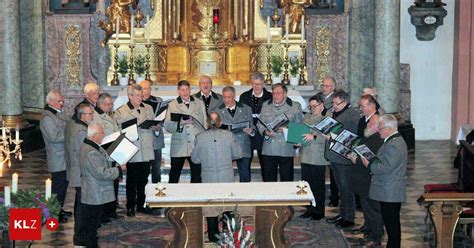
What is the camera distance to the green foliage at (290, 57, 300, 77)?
20.4 metres

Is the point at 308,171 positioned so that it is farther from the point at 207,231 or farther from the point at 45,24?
the point at 45,24

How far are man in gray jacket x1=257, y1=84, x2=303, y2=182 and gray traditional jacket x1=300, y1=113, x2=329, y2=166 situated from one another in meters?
0.30

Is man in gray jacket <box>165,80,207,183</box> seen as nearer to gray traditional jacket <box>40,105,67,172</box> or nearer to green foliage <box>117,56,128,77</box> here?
gray traditional jacket <box>40,105,67,172</box>

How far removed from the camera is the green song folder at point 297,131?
46.7 feet

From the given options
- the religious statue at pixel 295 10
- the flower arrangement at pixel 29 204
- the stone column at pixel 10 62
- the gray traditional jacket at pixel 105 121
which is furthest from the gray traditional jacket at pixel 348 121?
the stone column at pixel 10 62

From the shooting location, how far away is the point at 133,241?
1348 cm

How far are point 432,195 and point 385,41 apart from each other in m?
8.30

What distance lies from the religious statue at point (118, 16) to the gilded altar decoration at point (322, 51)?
343 cm

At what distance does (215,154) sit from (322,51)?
8.96m

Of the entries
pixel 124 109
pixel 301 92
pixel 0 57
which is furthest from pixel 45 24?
pixel 124 109

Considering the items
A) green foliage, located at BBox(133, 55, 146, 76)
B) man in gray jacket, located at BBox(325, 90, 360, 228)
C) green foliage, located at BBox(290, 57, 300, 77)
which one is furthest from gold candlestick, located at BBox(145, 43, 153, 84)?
man in gray jacket, located at BBox(325, 90, 360, 228)

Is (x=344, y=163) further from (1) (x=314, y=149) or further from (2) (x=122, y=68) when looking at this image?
(2) (x=122, y=68)

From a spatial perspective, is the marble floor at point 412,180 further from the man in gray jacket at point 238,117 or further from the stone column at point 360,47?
the stone column at point 360,47

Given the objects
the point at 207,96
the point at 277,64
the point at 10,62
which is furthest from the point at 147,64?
the point at 207,96
